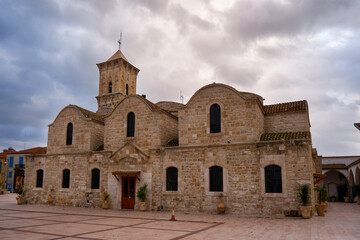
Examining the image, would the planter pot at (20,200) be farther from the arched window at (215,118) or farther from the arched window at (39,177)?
the arched window at (215,118)

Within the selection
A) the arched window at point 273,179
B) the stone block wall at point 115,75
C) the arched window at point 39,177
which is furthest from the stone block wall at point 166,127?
the stone block wall at point 115,75

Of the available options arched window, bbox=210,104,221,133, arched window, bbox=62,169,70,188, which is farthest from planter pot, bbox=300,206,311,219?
arched window, bbox=62,169,70,188

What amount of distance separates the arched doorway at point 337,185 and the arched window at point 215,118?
81.4ft

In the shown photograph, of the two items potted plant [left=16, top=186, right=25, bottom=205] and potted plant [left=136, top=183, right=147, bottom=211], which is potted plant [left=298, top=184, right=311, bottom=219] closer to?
potted plant [left=136, top=183, right=147, bottom=211]

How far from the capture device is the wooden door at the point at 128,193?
65.1ft

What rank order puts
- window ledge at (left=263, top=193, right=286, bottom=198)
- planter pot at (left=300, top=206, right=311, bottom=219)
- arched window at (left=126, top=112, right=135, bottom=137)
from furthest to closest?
arched window at (left=126, top=112, right=135, bottom=137) < window ledge at (left=263, top=193, right=286, bottom=198) < planter pot at (left=300, top=206, right=311, bottom=219)

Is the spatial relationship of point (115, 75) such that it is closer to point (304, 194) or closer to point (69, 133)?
point (69, 133)

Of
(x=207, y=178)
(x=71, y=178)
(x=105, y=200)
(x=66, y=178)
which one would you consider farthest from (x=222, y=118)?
(x=66, y=178)

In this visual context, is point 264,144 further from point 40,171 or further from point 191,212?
point 40,171

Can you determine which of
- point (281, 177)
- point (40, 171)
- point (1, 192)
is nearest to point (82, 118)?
point (40, 171)

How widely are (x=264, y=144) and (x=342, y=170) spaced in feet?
79.3

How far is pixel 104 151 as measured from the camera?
21.4m

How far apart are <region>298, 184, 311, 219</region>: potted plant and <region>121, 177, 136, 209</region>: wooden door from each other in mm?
10516

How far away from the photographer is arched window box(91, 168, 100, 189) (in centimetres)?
2147
